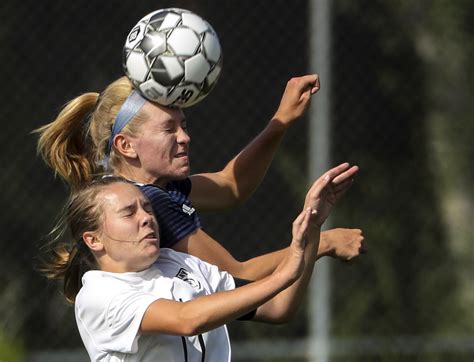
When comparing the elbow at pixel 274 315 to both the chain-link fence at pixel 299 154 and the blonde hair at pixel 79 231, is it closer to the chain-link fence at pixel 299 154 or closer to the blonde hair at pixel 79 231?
the blonde hair at pixel 79 231

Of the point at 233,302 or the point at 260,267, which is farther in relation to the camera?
the point at 260,267

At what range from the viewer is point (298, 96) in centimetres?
363

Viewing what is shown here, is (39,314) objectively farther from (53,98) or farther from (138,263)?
(138,263)

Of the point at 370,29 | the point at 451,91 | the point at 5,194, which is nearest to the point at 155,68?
the point at 5,194

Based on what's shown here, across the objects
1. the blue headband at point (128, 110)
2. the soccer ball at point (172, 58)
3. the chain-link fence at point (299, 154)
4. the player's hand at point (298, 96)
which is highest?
the soccer ball at point (172, 58)

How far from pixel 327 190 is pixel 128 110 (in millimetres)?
633

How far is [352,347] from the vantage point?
6.21m

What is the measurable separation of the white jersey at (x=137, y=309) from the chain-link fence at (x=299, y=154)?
2.92m

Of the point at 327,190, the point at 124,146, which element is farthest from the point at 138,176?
the point at 327,190

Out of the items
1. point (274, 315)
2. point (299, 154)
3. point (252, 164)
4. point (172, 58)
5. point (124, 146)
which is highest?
point (172, 58)

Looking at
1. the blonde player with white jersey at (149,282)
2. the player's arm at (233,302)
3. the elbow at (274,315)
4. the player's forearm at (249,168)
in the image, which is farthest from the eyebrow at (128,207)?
the player's forearm at (249,168)

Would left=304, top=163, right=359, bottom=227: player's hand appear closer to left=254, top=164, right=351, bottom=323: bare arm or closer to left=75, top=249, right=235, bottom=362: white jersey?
left=254, top=164, right=351, bottom=323: bare arm

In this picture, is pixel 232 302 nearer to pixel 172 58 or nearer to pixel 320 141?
pixel 172 58

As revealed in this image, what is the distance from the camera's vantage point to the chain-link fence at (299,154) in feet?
20.8
